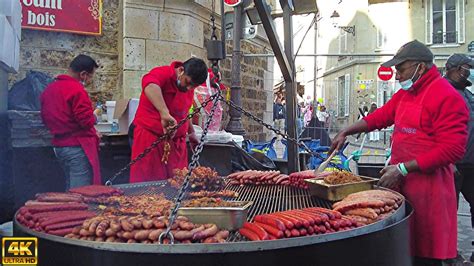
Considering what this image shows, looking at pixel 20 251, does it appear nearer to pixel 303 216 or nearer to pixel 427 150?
pixel 303 216

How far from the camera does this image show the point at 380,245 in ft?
7.61

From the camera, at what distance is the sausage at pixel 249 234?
2.11 m

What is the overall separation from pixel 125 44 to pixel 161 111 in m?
3.57

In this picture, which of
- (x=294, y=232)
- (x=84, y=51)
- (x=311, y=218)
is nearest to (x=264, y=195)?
(x=311, y=218)

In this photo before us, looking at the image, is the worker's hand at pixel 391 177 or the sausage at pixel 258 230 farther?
the worker's hand at pixel 391 177

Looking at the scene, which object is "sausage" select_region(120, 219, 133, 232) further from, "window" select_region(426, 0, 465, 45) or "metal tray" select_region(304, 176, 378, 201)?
"window" select_region(426, 0, 465, 45)

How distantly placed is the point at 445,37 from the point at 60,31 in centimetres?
2671

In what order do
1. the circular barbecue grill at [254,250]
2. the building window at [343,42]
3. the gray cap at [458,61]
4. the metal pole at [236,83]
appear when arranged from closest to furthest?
the circular barbecue grill at [254,250]
the gray cap at [458,61]
the metal pole at [236,83]
the building window at [343,42]

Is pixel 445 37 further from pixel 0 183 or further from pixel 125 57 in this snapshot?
pixel 0 183

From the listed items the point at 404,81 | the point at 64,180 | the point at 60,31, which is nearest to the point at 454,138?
the point at 404,81

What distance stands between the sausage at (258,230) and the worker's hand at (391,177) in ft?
4.09

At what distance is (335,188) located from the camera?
10.2 feet

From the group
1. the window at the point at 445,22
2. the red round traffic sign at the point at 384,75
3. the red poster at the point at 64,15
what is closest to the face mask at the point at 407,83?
the red poster at the point at 64,15

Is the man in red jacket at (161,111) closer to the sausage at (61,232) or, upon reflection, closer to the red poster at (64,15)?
the sausage at (61,232)
